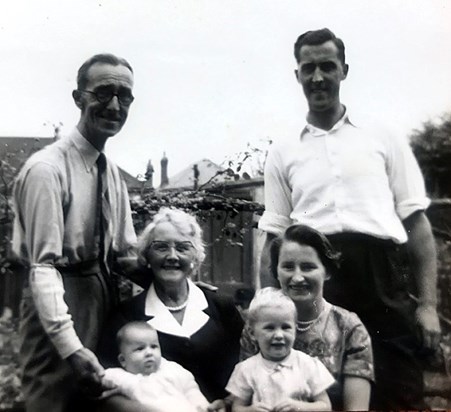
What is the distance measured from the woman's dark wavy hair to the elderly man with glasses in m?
0.72

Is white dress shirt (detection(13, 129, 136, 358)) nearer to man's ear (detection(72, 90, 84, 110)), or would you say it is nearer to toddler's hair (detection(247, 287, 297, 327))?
man's ear (detection(72, 90, 84, 110))

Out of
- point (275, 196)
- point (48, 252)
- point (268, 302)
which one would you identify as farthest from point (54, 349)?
point (275, 196)

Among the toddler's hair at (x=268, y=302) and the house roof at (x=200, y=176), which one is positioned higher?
the house roof at (x=200, y=176)

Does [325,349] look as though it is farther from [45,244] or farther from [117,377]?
[45,244]

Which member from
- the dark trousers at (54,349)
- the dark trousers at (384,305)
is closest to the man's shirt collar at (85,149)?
the dark trousers at (54,349)

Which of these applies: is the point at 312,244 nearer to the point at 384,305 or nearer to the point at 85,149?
Result: the point at 384,305

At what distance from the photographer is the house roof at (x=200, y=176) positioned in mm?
4086

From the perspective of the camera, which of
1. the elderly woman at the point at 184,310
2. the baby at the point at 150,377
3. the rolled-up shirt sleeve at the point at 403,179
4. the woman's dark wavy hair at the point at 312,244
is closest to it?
the baby at the point at 150,377

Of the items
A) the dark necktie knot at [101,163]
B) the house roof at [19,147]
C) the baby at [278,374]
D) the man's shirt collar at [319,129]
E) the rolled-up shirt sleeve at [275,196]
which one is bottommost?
the baby at [278,374]

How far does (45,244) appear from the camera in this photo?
147 inches

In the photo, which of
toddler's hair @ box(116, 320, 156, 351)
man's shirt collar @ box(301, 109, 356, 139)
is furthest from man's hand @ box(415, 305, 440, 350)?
toddler's hair @ box(116, 320, 156, 351)

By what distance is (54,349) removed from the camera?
3.73m

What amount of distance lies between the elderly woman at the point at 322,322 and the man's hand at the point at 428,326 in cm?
30

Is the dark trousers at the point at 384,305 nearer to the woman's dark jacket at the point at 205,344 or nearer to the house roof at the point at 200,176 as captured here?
the woman's dark jacket at the point at 205,344
